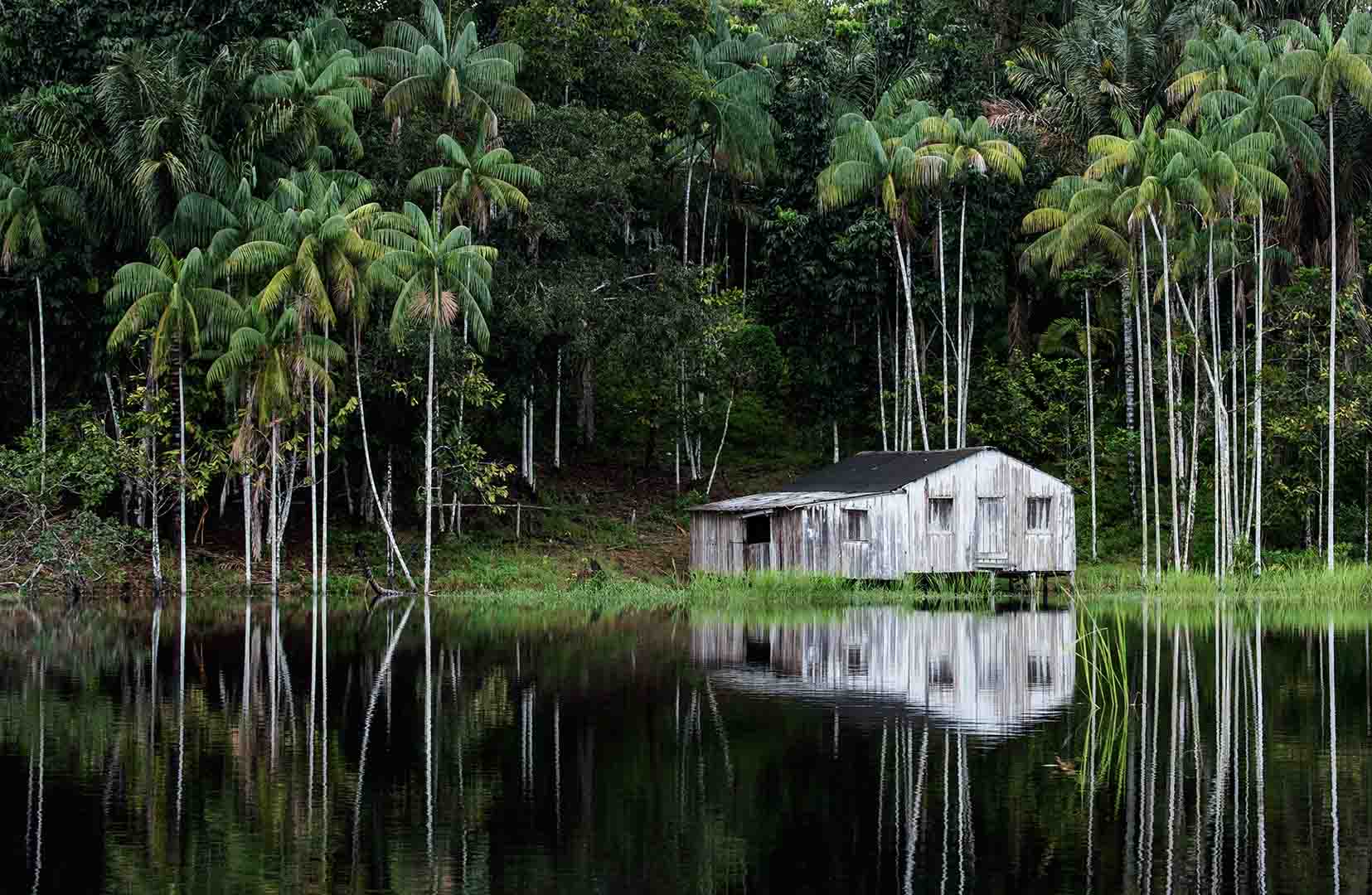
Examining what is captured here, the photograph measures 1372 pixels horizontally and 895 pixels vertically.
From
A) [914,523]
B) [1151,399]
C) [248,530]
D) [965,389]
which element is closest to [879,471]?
[914,523]

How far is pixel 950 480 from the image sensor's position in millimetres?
41812

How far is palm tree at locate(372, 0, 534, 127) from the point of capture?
4466cm

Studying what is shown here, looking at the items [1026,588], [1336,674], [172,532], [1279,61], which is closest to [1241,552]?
[1026,588]

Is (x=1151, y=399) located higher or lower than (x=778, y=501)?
higher

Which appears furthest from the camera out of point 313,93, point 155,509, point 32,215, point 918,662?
point 313,93

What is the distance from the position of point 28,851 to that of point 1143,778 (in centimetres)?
975

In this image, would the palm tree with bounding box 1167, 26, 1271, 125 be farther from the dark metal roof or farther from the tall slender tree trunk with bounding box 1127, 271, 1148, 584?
the dark metal roof

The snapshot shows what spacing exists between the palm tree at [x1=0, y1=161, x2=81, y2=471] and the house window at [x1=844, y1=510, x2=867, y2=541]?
1822 cm

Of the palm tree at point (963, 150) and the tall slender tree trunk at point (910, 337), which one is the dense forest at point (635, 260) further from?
the tall slender tree trunk at point (910, 337)

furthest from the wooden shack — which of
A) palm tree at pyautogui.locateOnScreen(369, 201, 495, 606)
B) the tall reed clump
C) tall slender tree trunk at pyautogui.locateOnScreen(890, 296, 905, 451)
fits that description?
the tall reed clump

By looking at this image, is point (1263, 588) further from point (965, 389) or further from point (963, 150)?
point (963, 150)

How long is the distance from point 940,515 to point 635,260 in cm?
1147

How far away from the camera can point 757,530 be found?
4431 centimetres

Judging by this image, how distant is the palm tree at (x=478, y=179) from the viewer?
42594 mm
